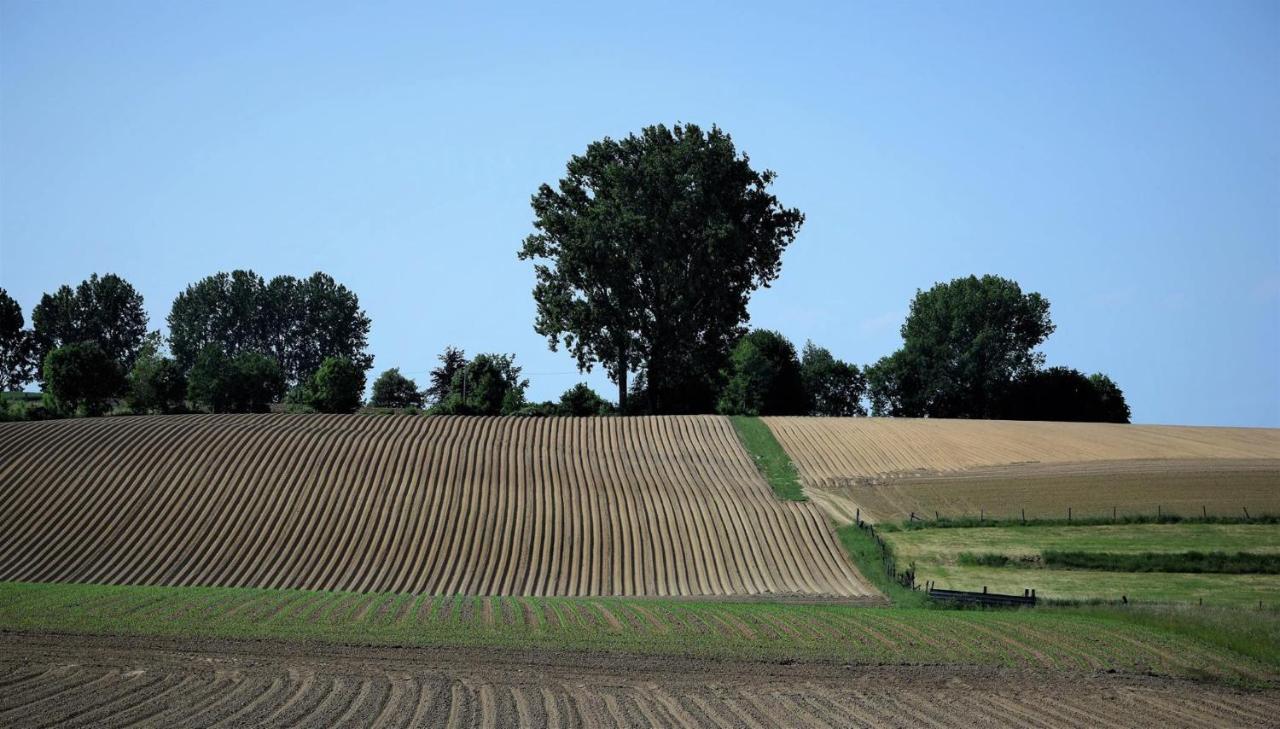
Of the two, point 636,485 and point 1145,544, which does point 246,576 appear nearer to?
point 636,485

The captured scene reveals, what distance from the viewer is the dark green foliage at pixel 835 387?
318 feet

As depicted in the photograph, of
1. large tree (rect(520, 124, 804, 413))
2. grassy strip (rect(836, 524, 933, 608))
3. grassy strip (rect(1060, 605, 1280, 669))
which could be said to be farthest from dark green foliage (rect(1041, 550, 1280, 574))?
large tree (rect(520, 124, 804, 413))

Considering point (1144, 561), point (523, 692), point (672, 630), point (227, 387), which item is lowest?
point (523, 692)

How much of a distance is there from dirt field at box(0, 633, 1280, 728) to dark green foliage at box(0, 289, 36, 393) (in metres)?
99.4

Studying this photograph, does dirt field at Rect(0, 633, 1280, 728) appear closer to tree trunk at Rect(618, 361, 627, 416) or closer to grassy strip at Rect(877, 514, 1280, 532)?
grassy strip at Rect(877, 514, 1280, 532)

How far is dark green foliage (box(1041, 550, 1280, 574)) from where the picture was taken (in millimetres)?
35500

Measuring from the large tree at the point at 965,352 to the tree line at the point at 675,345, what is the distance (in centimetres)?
11

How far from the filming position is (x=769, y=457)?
167 ft

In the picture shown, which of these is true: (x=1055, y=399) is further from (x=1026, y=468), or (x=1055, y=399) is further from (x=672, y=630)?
(x=672, y=630)

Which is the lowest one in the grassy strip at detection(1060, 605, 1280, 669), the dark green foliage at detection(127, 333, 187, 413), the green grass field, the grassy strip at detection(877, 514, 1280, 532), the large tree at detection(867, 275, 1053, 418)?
the grassy strip at detection(1060, 605, 1280, 669)

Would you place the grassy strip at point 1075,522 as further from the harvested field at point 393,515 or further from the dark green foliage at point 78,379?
the dark green foliage at point 78,379

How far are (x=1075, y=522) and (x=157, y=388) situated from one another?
59660mm

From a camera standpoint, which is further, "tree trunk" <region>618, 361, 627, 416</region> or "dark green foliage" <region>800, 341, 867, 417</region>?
"dark green foliage" <region>800, 341, 867, 417</region>

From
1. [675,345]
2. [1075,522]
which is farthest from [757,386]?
[1075,522]
